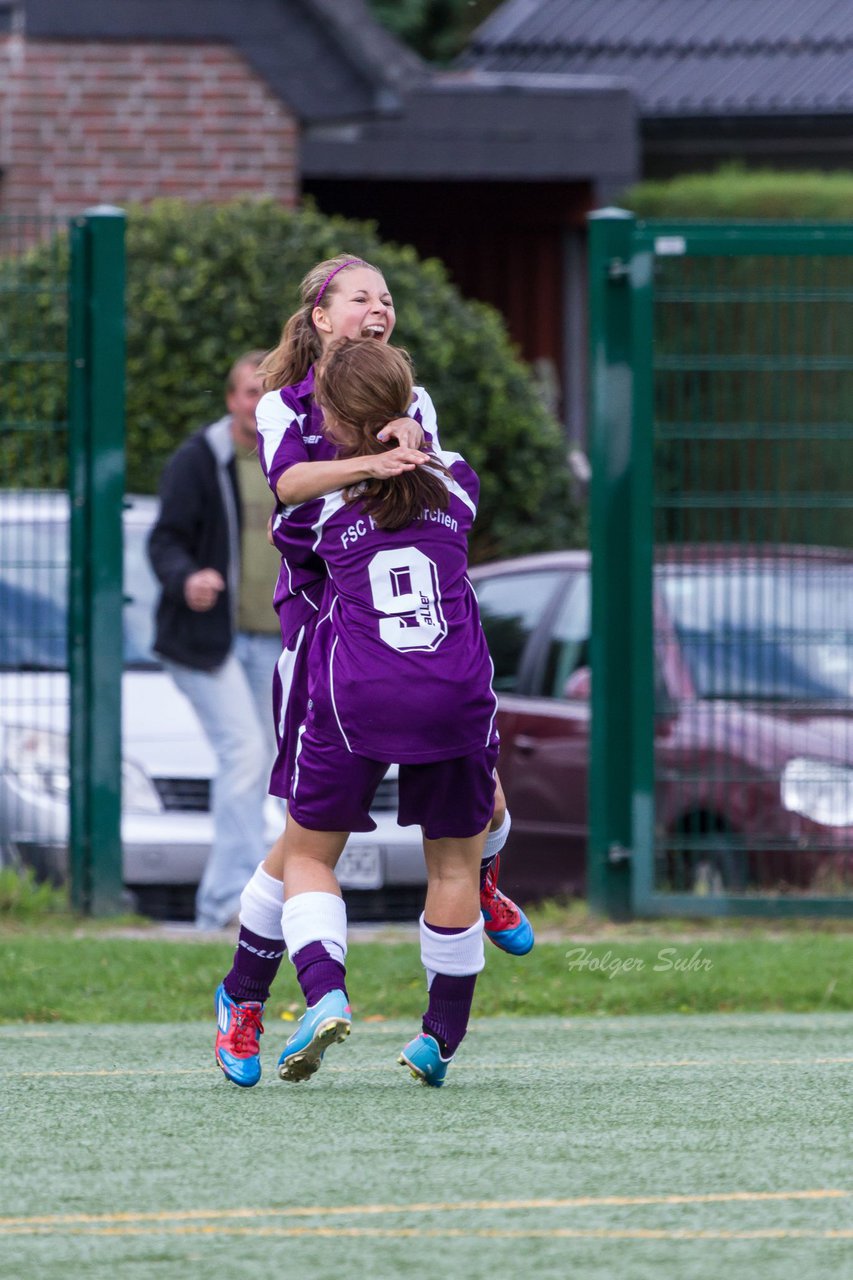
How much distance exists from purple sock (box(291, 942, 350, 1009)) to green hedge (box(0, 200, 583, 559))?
666 cm

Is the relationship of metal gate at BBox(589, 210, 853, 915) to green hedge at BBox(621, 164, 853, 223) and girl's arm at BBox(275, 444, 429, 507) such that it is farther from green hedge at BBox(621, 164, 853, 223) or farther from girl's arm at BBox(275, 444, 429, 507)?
green hedge at BBox(621, 164, 853, 223)

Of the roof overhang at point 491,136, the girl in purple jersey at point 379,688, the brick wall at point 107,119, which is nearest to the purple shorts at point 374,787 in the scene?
A: the girl in purple jersey at point 379,688

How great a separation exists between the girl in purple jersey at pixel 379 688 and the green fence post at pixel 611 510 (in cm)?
302

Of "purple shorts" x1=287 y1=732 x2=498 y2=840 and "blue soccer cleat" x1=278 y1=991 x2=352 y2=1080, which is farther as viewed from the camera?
"purple shorts" x1=287 y1=732 x2=498 y2=840

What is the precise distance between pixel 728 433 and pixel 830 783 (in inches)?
46.7

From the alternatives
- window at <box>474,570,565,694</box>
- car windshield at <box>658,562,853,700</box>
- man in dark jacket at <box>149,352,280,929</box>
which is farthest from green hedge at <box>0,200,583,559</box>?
car windshield at <box>658,562,853,700</box>

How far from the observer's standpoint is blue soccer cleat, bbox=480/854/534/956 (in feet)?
16.2

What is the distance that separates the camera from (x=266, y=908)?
467 centimetres

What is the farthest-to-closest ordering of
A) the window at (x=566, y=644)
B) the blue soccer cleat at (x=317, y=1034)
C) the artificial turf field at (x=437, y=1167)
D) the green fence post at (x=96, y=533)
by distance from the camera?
the window at (x=566, y=644) < the green fence post at (x=96, y=533) < the blue soccer cleat at (x=317, y=1034) < the artificial turf field at (x=437, y=1167)

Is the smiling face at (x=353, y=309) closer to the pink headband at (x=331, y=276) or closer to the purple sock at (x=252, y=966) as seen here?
the pink headband at (x=331, y=276)

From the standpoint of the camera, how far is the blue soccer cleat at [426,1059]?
466cm

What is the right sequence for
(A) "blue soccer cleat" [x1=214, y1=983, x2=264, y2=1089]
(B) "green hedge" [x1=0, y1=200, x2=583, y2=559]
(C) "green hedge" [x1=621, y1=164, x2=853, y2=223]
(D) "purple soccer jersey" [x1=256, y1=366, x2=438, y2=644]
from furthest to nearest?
(C) "green hedge" [x1=621, y1=164, x2=853, y2=223] → (B) "green hedge" [x1=0, y1=200, x2=583, y2=559] → (A) "blue soccer cleat" [x1=214, y1=983, x2=264, y2=1089] → (D) "purple soccer jersey" [x1=256, y1=366, x2=438, y2=644]

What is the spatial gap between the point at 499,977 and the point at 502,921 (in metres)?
1.82

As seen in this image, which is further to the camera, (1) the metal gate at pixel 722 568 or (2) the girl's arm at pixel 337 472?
(1) the metal gate at pixel 722 568
